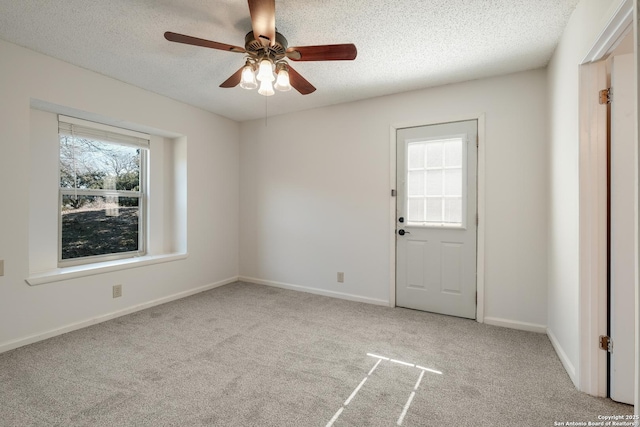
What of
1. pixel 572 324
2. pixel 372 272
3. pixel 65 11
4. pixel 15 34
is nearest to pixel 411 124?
pixel 372 272

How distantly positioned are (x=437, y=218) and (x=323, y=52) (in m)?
2.15

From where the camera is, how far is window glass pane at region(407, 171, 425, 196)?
3342mm

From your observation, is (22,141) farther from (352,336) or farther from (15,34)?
(352,336)

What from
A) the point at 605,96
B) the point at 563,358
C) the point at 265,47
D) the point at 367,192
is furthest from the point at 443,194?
the point at 265,47

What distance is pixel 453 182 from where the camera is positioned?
3.18m

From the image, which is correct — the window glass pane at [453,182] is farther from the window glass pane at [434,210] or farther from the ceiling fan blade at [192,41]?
the ceiling fan blade at [192,41]

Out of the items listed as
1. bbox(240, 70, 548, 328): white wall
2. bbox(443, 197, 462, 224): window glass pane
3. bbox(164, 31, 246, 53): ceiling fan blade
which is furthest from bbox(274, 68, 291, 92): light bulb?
bbox(443, 197, 462, 224): window glass pane

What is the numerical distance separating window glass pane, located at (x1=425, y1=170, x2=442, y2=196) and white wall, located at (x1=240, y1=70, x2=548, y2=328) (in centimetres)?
46

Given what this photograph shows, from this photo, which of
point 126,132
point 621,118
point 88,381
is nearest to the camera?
point 621,118

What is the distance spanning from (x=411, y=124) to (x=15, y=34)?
3.60 metres

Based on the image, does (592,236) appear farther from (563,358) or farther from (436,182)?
(436,182)

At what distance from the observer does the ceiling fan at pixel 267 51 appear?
1771 millimetres

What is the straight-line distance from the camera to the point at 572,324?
2031mm

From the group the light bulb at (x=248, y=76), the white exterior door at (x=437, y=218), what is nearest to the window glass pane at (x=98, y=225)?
the light bulb at (x=248, y=76)
